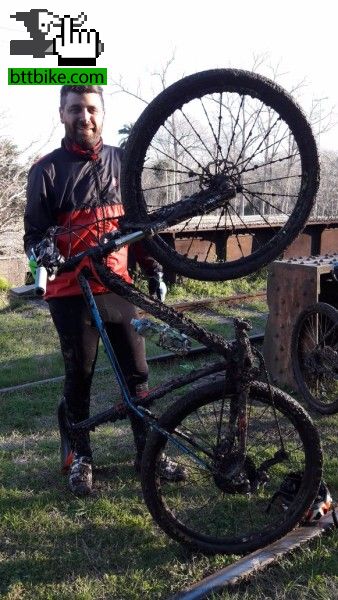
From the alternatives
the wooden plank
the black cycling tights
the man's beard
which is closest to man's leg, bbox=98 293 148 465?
the black cycling tights

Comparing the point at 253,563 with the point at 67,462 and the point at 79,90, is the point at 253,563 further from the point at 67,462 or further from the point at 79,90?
Answer: the point at 79,90

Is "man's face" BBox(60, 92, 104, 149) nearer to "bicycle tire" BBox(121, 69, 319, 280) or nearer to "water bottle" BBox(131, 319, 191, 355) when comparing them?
"bicycle tire" BBox(121, 69, 319, 280)

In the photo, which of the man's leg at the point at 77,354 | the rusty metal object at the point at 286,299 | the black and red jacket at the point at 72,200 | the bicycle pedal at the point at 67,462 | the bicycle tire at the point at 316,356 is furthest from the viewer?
the rusty metal object at the point at 286,299

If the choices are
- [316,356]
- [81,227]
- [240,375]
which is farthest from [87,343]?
[316,356]

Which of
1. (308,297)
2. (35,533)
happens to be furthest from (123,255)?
(308,297)

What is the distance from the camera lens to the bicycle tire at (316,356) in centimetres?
505

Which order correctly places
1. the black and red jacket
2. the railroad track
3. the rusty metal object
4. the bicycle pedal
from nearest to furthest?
the black and red jacket
the bicycle pedal
the rusty metal object
the railroad track

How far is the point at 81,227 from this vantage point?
330cm

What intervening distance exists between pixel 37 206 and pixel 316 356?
117 inches

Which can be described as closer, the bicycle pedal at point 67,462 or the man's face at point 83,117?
A: the man's face at point 83,117

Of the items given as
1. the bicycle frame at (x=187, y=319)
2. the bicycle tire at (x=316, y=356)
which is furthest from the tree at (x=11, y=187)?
the bicycle frame at (x=187, y=319)

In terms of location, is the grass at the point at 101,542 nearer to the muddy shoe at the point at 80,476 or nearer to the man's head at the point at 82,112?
the muddy shoe at the point at 80,476

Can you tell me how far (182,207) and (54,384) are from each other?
11.7ft

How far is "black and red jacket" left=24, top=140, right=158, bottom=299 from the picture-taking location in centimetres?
327
